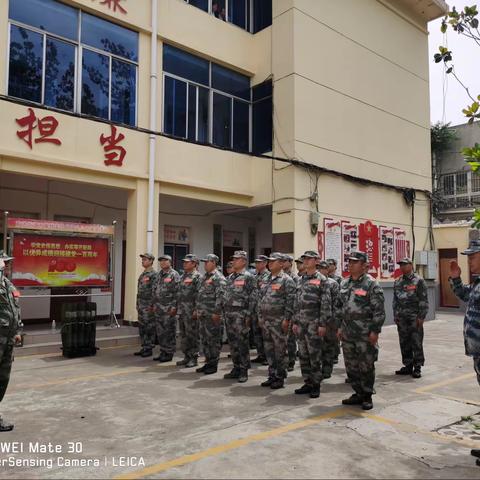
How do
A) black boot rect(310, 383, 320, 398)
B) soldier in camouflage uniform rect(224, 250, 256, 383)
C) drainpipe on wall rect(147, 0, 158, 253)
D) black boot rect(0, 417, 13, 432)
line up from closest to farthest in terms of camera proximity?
1. black boot rect(0, 417, 13, 432)
2. black boot rect(310, 383, 320, 398)
3. soldier in camouflage uniform rect(224, 250, 256, 383)
4. drainpipe on wall rect(147, 0, 158, 253)

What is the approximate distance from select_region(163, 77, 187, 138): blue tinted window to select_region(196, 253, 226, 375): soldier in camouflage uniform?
4.87 m

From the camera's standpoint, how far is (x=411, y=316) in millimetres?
7016

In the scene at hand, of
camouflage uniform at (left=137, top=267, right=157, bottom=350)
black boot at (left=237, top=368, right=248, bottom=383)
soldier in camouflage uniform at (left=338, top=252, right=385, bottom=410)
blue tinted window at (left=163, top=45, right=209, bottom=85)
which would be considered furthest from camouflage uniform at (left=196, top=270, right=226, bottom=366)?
blue tinted window at (left=163, top=45, right=209, bottom=85)

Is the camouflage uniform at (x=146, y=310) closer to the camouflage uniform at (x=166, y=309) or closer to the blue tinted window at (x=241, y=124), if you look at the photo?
the camouflage uniform at (x=166, y=309)

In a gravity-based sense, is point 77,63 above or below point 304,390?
above

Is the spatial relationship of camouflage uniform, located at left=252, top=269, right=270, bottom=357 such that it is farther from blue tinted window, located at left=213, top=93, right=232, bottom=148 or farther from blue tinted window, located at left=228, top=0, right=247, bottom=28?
blue tinted window, located at left=228, top=0, right=247, bottom=28

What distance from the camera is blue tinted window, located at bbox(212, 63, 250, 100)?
11945 mm

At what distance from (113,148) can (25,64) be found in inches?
88.2

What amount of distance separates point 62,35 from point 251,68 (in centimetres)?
503

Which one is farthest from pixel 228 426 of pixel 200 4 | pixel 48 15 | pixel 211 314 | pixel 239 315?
pixel 200 4

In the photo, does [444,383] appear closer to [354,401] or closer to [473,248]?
[354,401]

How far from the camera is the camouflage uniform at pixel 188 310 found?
756cm

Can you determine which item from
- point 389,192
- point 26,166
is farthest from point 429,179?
point 26,166

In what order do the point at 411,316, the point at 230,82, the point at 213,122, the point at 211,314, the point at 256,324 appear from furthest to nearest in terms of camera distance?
the point at 230,82 → the point at 213,122 → the point at 256,324 → the point at 211,314 → the point at 411,316
